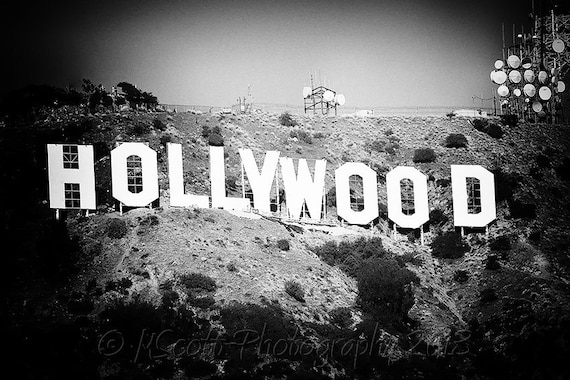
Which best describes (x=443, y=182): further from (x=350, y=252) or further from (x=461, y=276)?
(x=350, y=252)

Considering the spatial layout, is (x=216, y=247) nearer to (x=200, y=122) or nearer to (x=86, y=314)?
(x=86, y=314)

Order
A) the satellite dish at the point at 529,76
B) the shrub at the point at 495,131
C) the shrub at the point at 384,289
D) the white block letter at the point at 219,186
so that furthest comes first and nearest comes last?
the shrub at the point at 495,131 < the satellite dish at the point at 529,76 < the white block letter at the point at 219,186 < the shrub at the point at 384,289

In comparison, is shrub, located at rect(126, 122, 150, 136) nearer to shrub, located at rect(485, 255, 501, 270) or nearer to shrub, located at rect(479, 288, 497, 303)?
shrub, located at rect(485, 255, 501, 270)

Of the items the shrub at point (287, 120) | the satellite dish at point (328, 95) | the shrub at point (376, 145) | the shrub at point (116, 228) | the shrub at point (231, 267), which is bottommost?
the shrub at point (231, 267)

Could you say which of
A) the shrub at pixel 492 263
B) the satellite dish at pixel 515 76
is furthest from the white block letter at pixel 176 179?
the satellite dish at pixel 515 76

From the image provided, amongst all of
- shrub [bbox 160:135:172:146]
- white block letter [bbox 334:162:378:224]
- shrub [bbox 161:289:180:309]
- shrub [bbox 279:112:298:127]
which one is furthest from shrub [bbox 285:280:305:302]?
shrub [bbox 279:112:298:127]

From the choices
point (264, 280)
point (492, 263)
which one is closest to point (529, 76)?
point (492, 263)

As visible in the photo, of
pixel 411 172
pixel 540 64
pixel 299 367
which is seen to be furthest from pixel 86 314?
pixel 540 64

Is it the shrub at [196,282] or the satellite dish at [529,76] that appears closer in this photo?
the shrub at [196,282]

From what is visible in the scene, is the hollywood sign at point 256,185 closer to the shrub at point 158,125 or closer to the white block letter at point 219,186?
the white block letter at point 219,186
